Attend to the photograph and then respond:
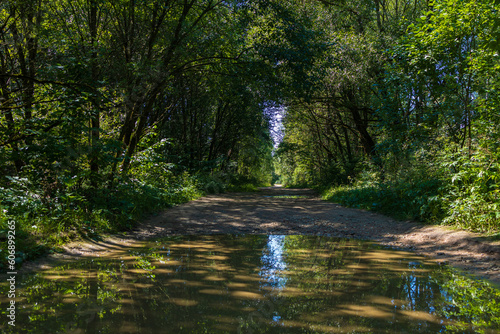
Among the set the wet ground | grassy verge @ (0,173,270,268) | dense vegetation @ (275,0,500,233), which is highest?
dense vegetation @ (275,0,500,233)

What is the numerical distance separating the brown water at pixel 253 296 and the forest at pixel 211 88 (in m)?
1.78

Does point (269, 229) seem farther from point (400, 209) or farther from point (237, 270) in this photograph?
point (400, 209)

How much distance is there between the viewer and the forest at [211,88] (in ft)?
19.2

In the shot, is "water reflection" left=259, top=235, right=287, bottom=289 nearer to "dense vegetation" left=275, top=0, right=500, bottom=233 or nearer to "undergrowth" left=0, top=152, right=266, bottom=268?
"undergrowth" left=0, top=152, right=266, bottom=268

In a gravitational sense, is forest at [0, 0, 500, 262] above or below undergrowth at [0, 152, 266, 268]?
above

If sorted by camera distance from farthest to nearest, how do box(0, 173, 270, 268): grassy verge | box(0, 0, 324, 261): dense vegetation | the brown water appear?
1. box(0, 0, 324, 261): dense vegetation
2. box(0, 173, 270, 268): grassy verge
3. the brown water

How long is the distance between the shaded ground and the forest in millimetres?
465

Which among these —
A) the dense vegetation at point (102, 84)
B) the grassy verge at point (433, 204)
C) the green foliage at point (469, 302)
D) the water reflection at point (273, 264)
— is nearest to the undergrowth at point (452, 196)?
the grassy verge at point (433, 204)

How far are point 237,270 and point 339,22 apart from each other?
15.4m

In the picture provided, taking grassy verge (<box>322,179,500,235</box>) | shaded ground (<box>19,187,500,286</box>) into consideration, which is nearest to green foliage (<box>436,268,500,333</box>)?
shaded ground (<box>19,187,500,286</box>)

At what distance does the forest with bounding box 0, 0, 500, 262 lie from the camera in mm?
5855

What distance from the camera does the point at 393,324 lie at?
2594 millimetres

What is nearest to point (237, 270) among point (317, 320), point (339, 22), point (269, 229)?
point (317, 320)

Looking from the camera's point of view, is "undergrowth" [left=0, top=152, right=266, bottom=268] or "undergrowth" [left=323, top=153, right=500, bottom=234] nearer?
"undergrowth" [left=0, top=152, right=266, bottom=268]
